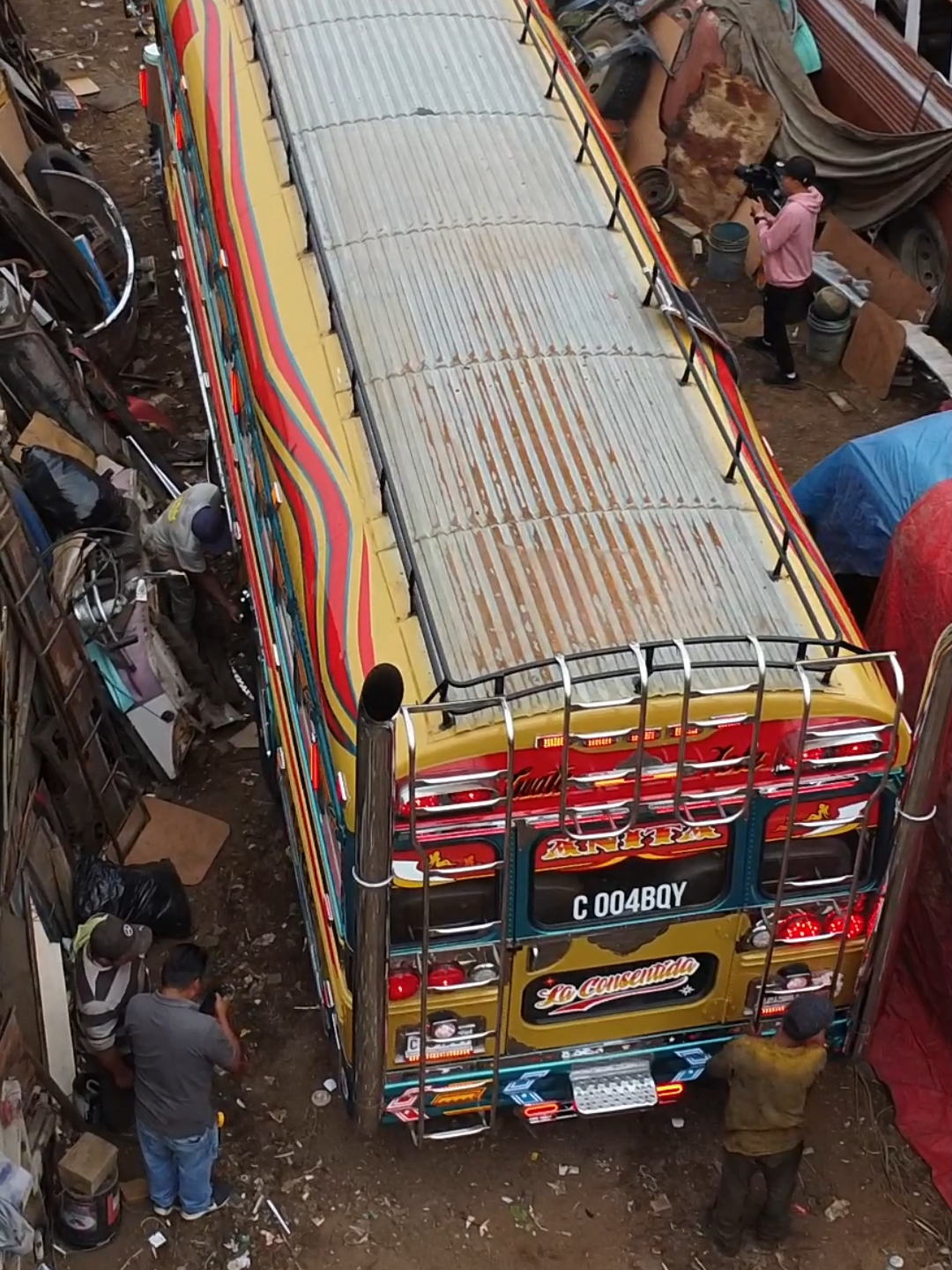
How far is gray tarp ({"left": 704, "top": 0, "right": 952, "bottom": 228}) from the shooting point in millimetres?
10547

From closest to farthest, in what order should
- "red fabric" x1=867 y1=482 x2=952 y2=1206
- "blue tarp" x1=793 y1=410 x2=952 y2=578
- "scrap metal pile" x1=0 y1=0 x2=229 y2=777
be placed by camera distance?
1. "red fabric" x1=867 y1=482 x2=952 y2=1206
2. "blue tarp" x1=793 y1=410 x2=952 y2=578
3. "scrap metal pile" x1=0 y1=0 x2=229 y2=777

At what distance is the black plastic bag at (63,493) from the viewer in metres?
7.49

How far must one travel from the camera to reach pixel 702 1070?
547 cm

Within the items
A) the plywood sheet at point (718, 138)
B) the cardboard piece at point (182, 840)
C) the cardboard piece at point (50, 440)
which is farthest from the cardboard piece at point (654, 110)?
the cardboard piece at point (182, 840)

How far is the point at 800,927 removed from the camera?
5105mm

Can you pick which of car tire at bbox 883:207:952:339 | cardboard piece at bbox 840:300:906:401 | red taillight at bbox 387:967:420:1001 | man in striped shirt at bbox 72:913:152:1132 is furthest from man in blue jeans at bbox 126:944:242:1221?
car tire at bbox 883:207:952:339

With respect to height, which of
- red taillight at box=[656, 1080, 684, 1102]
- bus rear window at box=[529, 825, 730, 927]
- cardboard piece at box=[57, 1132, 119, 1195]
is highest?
bus rear window at box=[529, 825, 730, 927]

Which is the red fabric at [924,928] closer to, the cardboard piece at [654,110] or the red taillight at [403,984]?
the red taillight at [403,984]

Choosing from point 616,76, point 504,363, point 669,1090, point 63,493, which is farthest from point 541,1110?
point 616,76

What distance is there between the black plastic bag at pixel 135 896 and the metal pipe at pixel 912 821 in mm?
3135

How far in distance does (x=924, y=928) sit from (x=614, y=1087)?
1.68 m

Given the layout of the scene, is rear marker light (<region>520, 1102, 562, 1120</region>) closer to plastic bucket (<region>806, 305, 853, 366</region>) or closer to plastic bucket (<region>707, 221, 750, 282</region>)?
plastic bucket (<region>806, 305, 853, 366</region>)

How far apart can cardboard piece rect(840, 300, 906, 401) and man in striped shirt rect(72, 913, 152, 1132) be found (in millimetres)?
7061

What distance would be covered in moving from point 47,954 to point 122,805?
135cm
